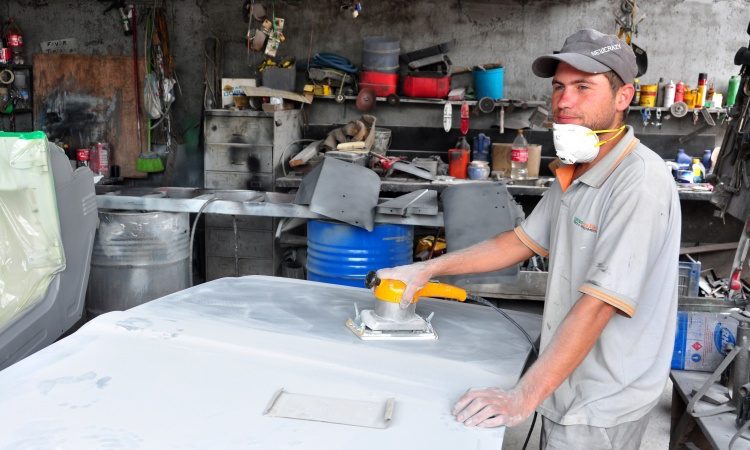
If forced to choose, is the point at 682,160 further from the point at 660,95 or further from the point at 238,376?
the point at 238,376

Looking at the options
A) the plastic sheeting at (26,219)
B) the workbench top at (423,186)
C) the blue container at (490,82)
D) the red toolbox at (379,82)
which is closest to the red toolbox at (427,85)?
the red toolbox at (379,82)

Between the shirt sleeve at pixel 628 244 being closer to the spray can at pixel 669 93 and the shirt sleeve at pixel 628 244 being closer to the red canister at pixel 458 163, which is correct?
the red canister at pixel 458 163

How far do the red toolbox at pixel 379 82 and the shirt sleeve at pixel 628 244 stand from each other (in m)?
4.23

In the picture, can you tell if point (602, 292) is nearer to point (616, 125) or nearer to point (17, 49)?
point (616, 125)

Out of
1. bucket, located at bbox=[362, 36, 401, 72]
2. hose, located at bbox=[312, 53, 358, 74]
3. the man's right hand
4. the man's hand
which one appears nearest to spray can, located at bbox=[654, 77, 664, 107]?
bucket, located at bbox=[362, 36, 401, 72]

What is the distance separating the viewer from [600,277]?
1.39 m

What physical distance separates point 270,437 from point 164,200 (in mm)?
3004

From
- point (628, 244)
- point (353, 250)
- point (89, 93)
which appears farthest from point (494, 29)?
point (628, 244)

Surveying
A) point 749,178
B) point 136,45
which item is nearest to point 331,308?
point 749,178

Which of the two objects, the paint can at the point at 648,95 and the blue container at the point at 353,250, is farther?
the paint can at the point at 648,95

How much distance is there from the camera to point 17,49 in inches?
234

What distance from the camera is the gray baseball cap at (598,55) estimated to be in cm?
154

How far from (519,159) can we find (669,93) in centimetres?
142

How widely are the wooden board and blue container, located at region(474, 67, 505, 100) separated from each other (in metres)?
2.92
